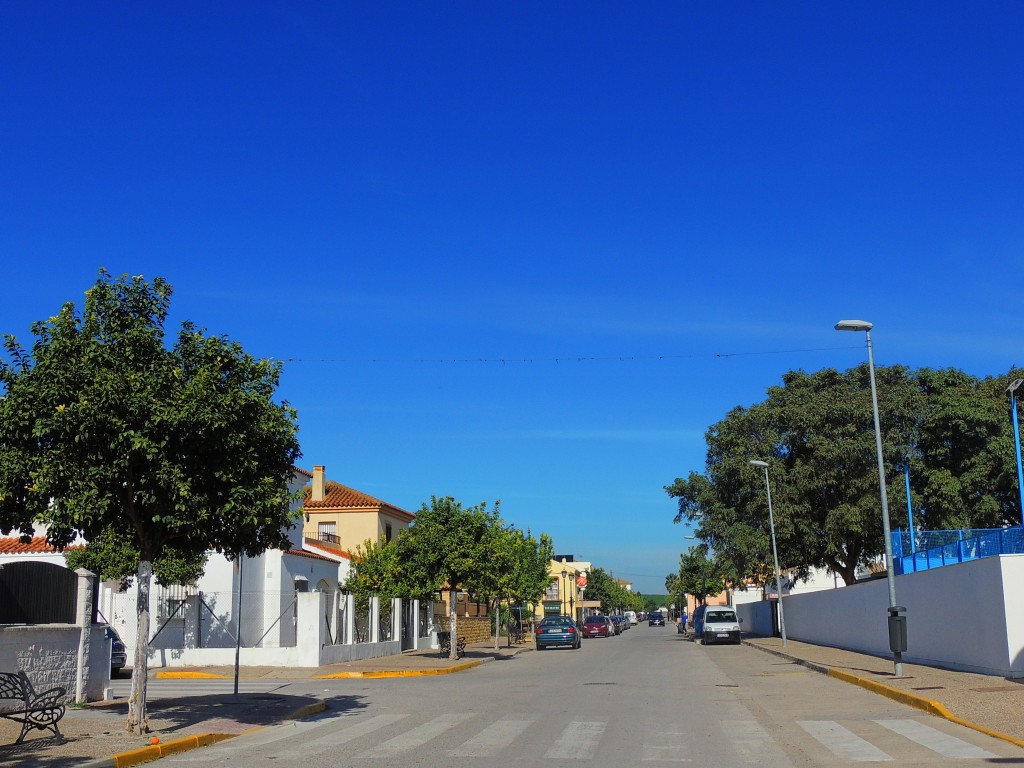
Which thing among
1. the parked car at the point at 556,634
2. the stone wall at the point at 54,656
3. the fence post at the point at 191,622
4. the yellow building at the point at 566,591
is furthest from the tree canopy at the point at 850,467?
the yellow building at the point at 566,591

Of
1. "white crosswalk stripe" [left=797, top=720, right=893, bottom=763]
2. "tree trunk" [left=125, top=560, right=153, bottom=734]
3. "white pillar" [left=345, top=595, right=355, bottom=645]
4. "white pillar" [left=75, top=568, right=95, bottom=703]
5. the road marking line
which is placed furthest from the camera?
"white pillar" [left=345, top=595, right=355, bottom=645]

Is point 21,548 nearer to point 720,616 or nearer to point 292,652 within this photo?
point 292,652

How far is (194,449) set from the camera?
43.4 feet

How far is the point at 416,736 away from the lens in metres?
13.3

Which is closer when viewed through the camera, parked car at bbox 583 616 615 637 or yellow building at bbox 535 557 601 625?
parked car at bbox 583 616 615 637

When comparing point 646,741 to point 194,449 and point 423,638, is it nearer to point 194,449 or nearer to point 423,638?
point 194,449

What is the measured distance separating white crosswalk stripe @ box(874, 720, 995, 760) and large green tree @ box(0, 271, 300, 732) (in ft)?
29.1

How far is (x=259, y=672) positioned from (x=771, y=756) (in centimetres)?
2101

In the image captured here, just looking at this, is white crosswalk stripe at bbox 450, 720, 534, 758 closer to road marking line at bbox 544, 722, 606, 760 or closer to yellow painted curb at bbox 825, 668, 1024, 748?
road marking line at bbox 544, 722, 606, 760

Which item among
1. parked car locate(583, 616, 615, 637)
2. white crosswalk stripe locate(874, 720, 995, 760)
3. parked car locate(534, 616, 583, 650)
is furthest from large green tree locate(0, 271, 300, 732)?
parked car locate(583, 616, 615, 637)

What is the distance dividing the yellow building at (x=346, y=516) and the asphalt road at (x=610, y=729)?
3320cm

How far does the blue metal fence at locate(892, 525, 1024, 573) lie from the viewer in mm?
21531

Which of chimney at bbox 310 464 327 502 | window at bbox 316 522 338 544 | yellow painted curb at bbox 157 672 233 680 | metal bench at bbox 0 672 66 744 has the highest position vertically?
chimney at bbox 310 464 327 502

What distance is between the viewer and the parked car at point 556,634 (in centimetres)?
5028
